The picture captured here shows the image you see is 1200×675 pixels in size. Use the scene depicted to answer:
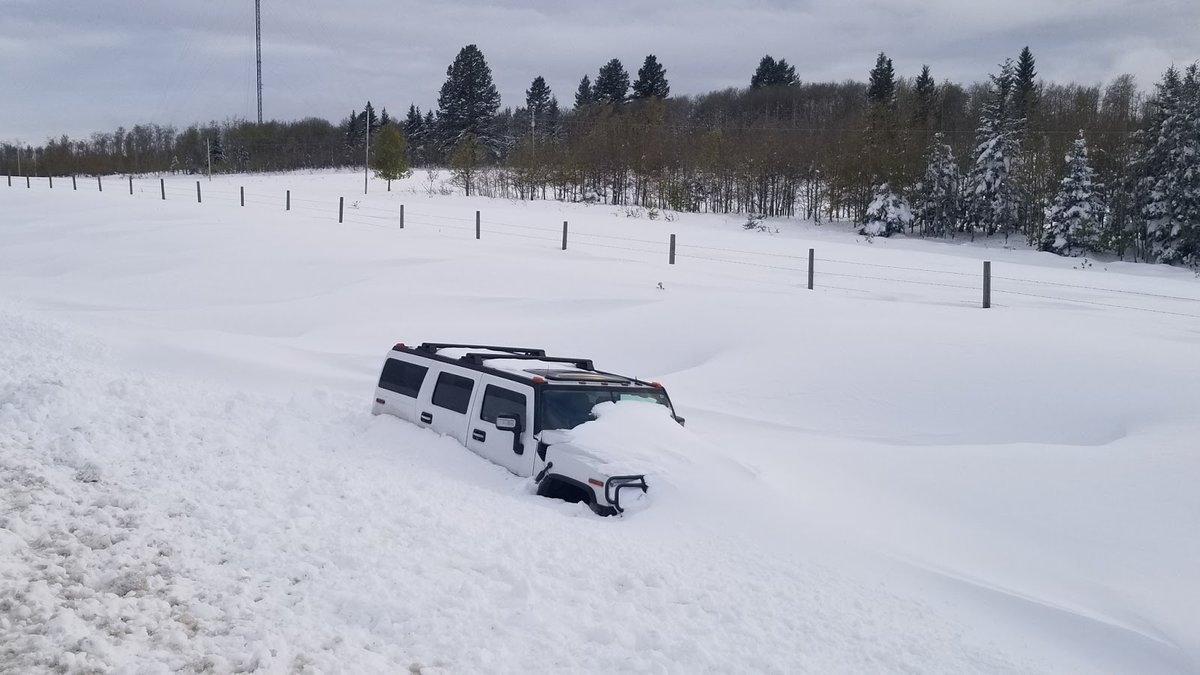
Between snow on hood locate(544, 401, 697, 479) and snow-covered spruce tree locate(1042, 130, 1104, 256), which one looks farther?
snow-covered spruce tree locate(1042, 130, 1104, 256)

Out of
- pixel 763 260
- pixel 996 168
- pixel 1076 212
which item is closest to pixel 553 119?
pixel 996 168

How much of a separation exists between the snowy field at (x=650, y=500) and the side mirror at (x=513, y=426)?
1.05 ft

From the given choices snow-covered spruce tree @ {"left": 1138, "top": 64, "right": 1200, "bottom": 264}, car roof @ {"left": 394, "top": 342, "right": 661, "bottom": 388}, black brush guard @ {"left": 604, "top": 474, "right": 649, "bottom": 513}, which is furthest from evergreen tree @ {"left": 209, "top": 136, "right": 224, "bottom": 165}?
black brush guard @ {"left": 604, "top": 474, "right": 649, "bottom": 513}

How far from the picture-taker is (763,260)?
1236 inches

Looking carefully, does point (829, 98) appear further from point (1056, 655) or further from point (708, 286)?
point (1056, 655)

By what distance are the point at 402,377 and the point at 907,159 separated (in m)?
46.4

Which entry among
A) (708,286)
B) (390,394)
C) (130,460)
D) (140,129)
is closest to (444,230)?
(708,286)

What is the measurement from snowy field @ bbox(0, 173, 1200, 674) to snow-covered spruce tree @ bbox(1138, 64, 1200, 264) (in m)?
23.4

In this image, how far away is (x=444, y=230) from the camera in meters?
35.5

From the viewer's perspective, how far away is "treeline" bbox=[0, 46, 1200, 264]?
4112cm

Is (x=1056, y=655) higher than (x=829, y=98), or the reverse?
(x=829, y=98)

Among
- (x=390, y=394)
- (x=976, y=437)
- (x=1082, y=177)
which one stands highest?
(x=1082, y=177)

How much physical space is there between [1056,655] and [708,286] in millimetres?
17024

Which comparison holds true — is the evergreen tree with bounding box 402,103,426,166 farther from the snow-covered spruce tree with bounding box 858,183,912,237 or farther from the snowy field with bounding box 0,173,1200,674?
the snowy field with bounding box 0,173,1200,674
